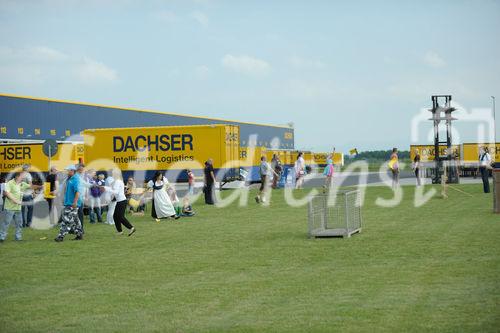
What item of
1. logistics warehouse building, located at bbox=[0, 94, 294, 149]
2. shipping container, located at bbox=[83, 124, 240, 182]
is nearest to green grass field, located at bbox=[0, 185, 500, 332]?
shipping container, located at bbox=[83, 124, 240, 182]

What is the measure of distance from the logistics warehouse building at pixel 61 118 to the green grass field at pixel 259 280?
72.6 feet

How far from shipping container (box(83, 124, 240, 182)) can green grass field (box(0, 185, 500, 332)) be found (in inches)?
631

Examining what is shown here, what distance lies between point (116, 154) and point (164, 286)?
26.8 m

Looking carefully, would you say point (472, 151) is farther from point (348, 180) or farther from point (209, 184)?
point (209, 184)

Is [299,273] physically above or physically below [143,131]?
below

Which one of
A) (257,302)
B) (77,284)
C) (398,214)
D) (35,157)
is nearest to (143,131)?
(35,157)

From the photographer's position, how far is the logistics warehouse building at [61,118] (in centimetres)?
3947

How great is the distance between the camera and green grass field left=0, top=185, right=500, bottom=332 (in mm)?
8164

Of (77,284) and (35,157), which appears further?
(35,157)

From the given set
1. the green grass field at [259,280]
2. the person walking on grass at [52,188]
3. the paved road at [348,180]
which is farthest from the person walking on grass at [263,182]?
the paved road at [348,180]

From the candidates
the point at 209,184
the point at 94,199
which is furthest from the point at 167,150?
the point at 94,199

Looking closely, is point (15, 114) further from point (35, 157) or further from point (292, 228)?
point (292, 228)

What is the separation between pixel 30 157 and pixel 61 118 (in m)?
Result: 4.94

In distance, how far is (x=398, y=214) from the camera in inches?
839
